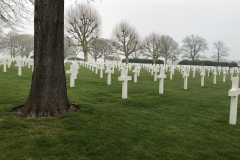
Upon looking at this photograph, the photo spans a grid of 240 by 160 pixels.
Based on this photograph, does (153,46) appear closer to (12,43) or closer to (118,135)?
(12,43)

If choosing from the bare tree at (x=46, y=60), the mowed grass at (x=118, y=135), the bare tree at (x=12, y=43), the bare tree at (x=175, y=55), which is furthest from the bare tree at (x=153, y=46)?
the bare tree at (x=46, y=60)

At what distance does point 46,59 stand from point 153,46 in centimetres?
4062

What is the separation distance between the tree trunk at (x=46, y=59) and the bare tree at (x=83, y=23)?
27119 millimetres

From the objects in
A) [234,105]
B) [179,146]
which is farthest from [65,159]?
[234,105]

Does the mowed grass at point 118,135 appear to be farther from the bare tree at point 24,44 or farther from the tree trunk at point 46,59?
the bare tree at point 24,44

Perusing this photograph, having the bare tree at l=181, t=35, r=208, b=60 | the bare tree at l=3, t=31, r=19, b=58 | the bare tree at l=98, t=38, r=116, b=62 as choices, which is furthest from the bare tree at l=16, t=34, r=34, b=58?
the bare tree at l=181, t=35, r=208, b=60

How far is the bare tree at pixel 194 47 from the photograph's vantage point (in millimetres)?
57719

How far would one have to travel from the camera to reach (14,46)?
42656mm

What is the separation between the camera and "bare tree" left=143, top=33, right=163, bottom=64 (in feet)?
140

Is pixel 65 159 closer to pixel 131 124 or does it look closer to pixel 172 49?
pixel 131 124

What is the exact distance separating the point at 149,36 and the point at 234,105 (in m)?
41.5

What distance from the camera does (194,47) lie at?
190 ft

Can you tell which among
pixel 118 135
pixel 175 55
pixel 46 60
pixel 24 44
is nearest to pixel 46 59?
pixel 46 60

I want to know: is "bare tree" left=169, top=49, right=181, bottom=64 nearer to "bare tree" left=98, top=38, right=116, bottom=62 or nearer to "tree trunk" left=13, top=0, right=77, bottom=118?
"bare tree" left=98, top=38, right=116, bottom=62
